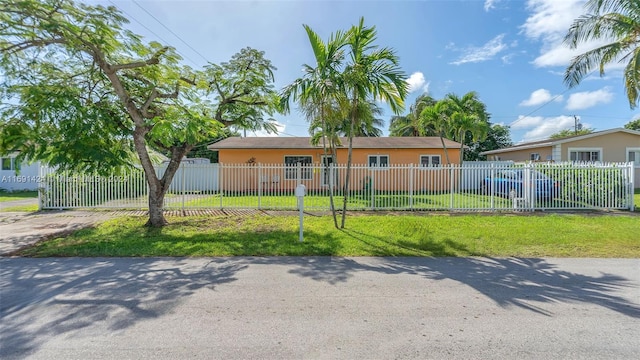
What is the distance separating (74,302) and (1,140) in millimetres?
6108

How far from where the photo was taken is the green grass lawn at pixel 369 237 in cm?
628

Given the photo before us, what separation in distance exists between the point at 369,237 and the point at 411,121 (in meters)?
26.8

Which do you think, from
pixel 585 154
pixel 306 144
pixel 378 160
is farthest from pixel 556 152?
pixel 306 144

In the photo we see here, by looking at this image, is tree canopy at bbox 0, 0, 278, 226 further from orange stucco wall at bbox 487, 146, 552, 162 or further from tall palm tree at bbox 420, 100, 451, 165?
orange stucco wall at bbox 487, 146, 552, 162

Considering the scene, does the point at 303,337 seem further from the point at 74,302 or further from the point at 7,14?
the point at 7,14

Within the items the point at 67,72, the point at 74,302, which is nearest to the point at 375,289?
the point at 74,302

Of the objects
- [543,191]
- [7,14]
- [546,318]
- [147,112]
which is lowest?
[546,318]

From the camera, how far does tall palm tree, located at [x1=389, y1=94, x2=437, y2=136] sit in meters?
28.0

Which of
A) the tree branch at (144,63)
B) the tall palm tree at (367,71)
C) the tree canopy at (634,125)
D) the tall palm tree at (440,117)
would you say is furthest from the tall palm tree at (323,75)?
the tree canopy at (634,125)

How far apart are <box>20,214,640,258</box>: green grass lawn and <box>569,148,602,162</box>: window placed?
412 inches

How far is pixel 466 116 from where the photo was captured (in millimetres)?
16734

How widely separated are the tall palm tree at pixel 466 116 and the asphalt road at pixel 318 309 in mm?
12339

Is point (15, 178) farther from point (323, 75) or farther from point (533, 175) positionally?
point (533, 175)

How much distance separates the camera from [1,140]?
7305 millimetres
